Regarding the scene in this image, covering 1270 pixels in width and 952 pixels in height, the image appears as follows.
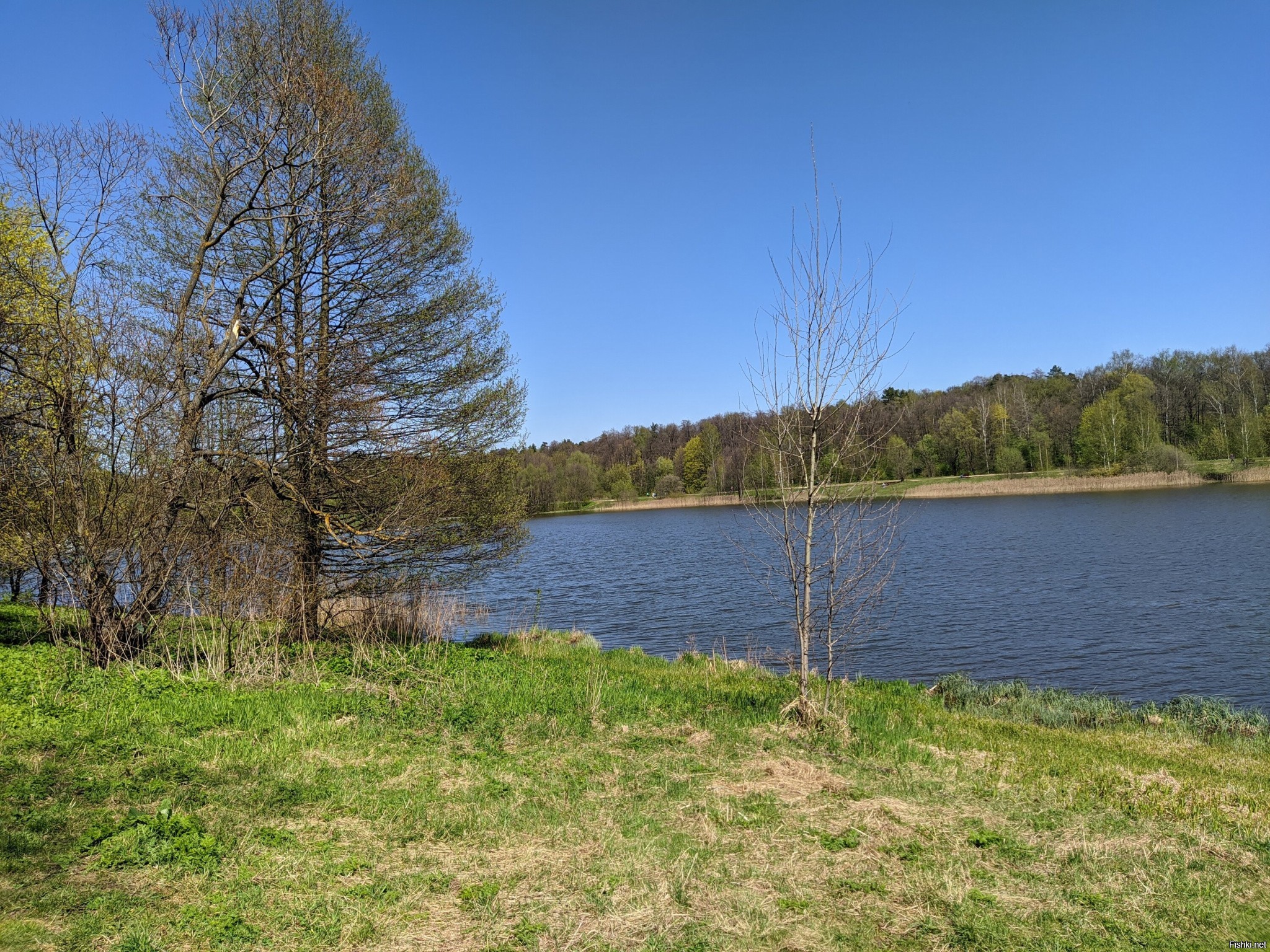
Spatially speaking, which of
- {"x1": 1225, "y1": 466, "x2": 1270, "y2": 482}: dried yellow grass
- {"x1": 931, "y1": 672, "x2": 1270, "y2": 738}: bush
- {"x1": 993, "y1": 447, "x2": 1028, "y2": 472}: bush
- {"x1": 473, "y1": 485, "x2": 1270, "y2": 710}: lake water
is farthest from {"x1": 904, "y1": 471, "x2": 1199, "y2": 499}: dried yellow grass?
{"x1": 931, "y1": 672, "x2": 1270, "y2": 738}: bush

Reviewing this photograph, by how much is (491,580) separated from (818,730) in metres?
24.8

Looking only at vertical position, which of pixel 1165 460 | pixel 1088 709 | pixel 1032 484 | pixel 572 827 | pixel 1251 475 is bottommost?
pixel 1088 709

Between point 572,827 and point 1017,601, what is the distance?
19.3 m

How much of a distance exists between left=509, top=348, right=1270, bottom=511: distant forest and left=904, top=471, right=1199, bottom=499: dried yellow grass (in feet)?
5.34

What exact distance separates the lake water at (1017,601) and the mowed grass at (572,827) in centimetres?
443

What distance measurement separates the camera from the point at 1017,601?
21.4 m

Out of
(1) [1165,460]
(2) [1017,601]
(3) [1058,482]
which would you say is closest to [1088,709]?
(2) [1017,601]

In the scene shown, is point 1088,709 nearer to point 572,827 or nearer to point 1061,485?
point 572,827

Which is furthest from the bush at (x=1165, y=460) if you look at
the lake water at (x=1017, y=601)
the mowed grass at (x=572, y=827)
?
the mowed grass at (x=572, y=827)

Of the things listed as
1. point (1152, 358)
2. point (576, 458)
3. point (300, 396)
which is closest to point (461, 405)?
point (300, 396)

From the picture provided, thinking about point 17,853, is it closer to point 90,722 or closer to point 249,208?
point 90,722

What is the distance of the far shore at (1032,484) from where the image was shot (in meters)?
59.6

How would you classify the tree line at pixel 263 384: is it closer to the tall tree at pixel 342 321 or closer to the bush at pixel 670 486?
the tall tree at pixel 342 321

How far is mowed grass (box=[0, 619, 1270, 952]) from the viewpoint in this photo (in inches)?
164
